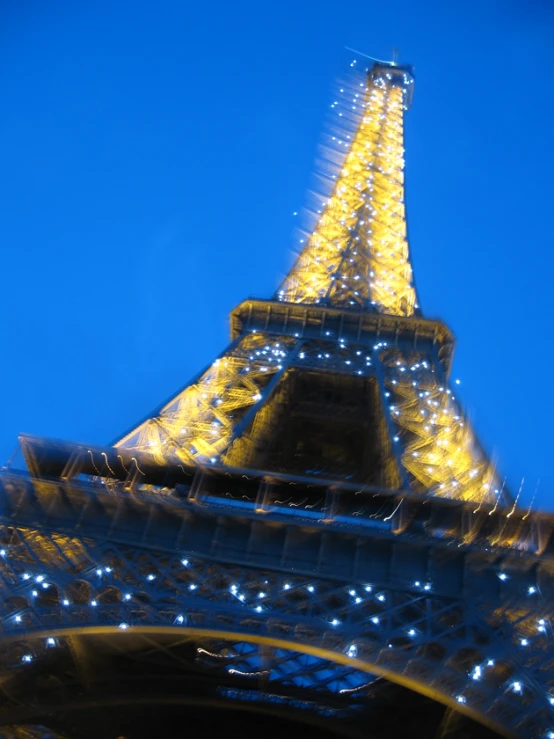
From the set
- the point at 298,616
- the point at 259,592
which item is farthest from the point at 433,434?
the point at 298,616

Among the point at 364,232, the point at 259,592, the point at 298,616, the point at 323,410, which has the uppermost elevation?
the point at 364,232

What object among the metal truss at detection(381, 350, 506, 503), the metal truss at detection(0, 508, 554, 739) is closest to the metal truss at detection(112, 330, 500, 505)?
the metal truss at detection(381, 350, 506, 503)

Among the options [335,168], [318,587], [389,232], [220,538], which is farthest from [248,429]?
[335,168]

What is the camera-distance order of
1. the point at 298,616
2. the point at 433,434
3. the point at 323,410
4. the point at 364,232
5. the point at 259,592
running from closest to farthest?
the point at 298,616 < the point at 259,592 < the point at 433,434 < the point at 323,410 < the point at 364,232

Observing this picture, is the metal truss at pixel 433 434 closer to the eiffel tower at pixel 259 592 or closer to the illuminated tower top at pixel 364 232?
the eiffel tower at pixel 259 592

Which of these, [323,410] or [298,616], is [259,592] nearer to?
[298,616]

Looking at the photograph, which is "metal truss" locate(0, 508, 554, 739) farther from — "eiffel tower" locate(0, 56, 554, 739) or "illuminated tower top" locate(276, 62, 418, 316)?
"illuminated tower top" locate(276, 62, 418, 316)
